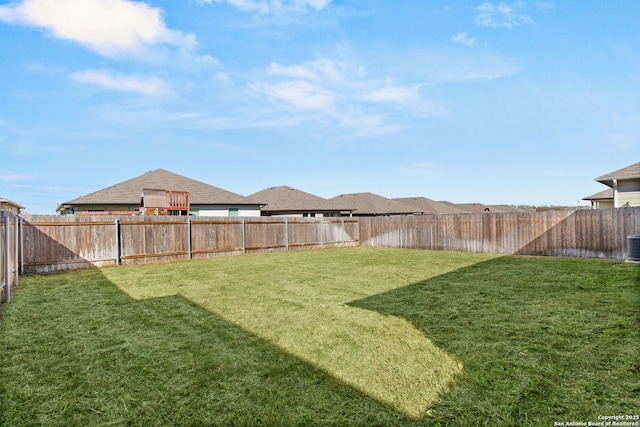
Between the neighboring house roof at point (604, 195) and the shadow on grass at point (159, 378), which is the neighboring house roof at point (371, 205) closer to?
the neighboring house roof at point (604, 195)

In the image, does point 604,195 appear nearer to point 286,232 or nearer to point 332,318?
point 286,232

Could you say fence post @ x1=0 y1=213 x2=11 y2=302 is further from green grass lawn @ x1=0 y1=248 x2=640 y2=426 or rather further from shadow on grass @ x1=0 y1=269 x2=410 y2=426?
shadow on grass @ x1=0 y1=269 x2=410 y2=426

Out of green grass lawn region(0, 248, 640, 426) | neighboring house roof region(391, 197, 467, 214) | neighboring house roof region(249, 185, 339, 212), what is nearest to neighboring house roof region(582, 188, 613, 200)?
neighboring house roof region(391, 197, 467, 214)

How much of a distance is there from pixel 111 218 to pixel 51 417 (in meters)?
9.78

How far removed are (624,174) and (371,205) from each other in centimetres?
2231

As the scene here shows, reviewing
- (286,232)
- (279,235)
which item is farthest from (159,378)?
(286,232)

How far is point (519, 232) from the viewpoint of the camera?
1302 cm

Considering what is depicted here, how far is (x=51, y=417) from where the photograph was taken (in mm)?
2205

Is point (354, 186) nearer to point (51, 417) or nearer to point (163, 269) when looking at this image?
point (163, 269)

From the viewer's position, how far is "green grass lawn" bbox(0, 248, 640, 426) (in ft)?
7.38

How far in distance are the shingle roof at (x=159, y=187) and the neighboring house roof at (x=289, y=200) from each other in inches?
195

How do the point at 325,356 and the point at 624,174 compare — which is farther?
the point at 624,174

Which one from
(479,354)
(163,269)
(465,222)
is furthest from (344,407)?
(465,222)

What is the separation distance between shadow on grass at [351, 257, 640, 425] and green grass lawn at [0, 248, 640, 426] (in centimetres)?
2
